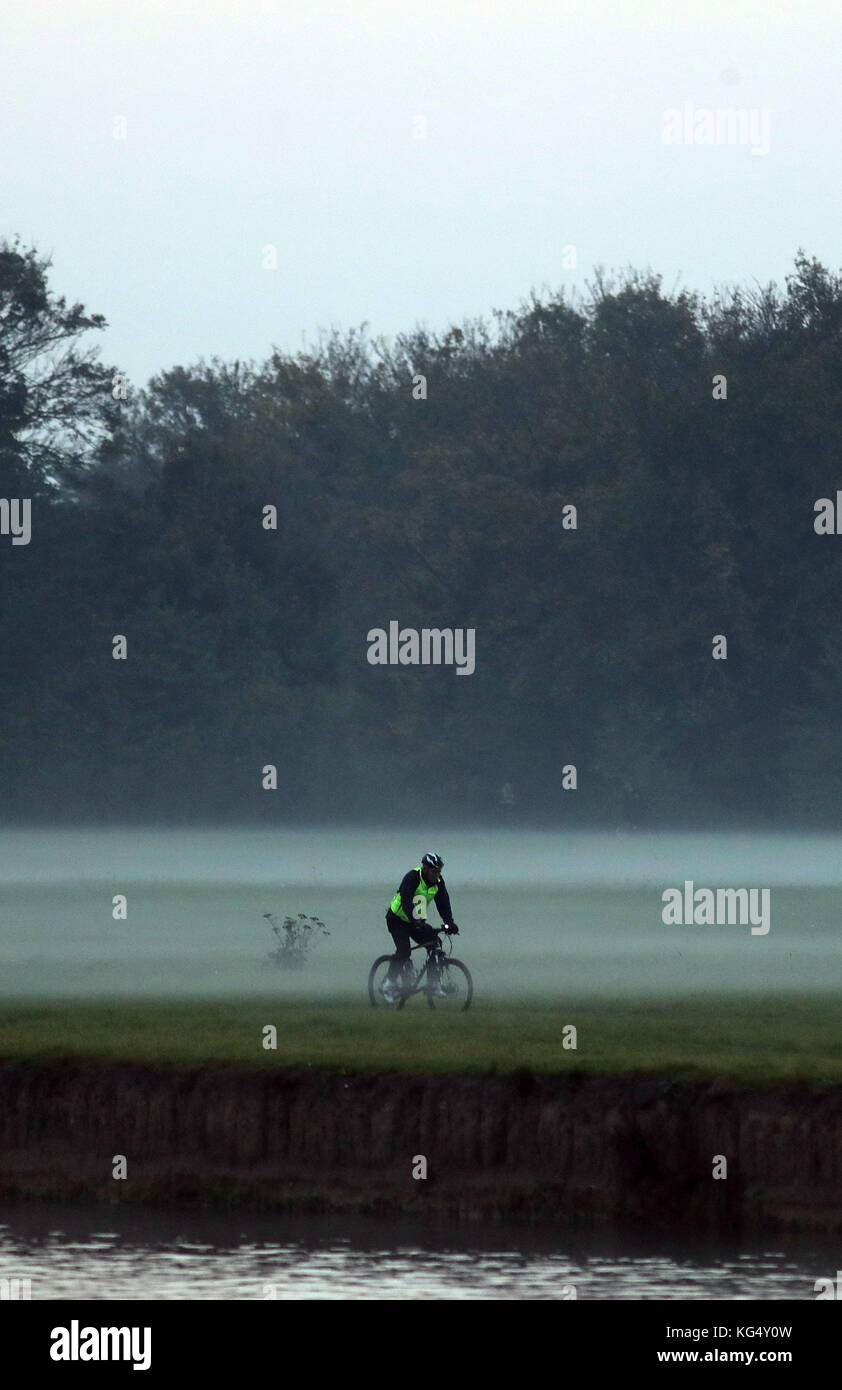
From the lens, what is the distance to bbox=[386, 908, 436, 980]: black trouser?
83.8ft

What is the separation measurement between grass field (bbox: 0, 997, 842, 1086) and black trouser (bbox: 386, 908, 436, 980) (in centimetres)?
51

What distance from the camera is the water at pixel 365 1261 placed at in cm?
1703

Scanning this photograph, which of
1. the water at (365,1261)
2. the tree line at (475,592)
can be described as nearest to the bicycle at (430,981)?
the water at (365,1261)

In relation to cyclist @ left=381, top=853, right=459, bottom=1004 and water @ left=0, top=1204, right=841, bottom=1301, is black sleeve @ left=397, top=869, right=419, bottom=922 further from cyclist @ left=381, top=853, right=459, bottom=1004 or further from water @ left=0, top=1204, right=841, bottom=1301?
→ water @ left=0, top=1204, right=841, bottom=1301

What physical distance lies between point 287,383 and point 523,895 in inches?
1845

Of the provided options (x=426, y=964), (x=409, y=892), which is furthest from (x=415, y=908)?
(x=426, y=964)

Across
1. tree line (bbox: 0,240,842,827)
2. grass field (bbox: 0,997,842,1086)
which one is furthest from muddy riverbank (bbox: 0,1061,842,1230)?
tree line (bbox: 0,240,842,827)

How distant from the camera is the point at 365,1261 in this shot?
18.1 meters

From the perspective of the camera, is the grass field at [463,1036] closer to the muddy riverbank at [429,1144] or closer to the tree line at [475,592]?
the muddy riverbank at [429,1144]

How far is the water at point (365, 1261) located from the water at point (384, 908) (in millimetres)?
8714

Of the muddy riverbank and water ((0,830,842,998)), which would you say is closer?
the muddy riverbank

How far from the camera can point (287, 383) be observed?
96000 mm

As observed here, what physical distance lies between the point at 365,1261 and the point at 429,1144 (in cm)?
243
